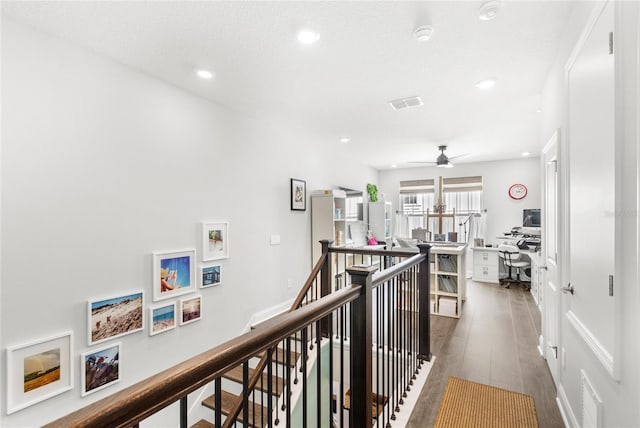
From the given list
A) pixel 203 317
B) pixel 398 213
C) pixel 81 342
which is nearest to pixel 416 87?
pixel 203 317

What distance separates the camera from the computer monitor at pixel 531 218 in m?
5.98

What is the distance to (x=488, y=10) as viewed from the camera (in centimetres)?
172

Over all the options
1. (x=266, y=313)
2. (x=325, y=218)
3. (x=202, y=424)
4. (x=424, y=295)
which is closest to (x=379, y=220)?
(x=325, y=218)

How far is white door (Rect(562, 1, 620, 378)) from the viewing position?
1260mm

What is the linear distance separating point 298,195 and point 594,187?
132 inches

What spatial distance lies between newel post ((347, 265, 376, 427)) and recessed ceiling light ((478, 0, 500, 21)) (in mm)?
1603

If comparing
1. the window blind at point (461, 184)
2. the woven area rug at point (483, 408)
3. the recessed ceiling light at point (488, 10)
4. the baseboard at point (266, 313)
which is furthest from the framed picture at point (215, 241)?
the window blind at point (461, 184)

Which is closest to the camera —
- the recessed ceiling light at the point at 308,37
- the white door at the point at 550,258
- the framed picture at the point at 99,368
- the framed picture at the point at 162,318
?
the recessed ceiling light at the point at 308,37

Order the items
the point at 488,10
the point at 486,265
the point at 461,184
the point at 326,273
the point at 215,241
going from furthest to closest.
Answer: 1. the point at 461,184
2. the point at 486,265
3. the point at 326,273
4. the point at 215,241
5. the point at 488,10

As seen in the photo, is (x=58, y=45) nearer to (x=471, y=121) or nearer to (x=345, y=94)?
(x=345, y=94)

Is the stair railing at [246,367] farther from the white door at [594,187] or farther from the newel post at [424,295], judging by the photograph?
the white door at [594,187]

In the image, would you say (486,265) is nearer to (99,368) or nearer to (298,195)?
(298,195)

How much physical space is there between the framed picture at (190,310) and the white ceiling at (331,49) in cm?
199

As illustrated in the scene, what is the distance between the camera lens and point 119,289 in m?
2.31
